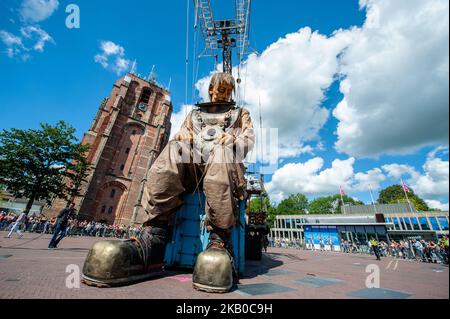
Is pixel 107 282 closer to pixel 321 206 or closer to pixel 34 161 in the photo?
pixel 34 161

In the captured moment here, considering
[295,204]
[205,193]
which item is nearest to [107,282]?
[205,193]

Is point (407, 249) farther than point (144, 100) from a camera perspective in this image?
No

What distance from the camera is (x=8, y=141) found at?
1680 cm

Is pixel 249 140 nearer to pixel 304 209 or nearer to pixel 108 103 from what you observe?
pixel 108 103

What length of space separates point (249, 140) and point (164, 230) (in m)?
1.71

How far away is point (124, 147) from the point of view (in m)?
27.7

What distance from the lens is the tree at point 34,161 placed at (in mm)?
16172

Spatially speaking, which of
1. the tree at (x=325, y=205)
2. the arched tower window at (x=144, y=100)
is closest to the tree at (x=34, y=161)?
the arched tower window at (x=144, y=100)

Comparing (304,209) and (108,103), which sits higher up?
(108,103)

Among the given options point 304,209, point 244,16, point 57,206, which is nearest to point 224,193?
point 244,16

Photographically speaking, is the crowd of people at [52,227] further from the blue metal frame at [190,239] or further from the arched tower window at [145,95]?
the arched tower window at [145,95]

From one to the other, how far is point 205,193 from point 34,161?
2172cm
